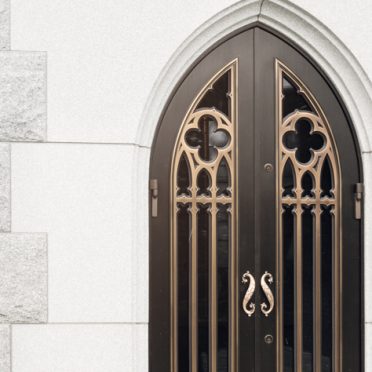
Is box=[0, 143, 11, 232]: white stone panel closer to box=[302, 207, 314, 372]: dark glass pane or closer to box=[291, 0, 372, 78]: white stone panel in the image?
box=[302, 207, 314, 372]: dark glass pane

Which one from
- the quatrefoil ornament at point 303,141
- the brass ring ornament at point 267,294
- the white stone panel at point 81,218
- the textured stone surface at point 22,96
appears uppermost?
the textured stone surface at point 22,96

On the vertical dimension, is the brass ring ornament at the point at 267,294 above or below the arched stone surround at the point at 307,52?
below

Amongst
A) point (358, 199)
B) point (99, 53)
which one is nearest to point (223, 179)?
point (358, 199)

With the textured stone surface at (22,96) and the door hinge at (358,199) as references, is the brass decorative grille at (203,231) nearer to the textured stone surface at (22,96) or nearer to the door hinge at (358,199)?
the door hinge at (358,199)

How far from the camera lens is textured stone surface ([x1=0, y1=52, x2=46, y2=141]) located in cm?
347

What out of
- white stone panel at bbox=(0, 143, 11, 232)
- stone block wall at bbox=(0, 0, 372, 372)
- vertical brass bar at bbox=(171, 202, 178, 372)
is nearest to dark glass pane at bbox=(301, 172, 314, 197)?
vertical brass bar at bbox=(171, 202, 178, 372)

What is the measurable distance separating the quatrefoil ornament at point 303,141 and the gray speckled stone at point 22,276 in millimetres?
1570

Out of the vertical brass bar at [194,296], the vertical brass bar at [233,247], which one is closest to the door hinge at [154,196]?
the vertical brass bar at [194,296]

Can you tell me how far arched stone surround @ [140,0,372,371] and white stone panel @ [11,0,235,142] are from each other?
0.09 m

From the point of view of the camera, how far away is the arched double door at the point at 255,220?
12.3ft

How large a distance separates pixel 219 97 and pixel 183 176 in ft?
1.74

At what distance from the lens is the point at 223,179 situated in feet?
12.4

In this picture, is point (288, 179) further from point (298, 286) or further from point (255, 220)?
point (298, 286)

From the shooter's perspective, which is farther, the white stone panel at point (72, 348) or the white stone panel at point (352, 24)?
the white stone panel at point (352, 24)
